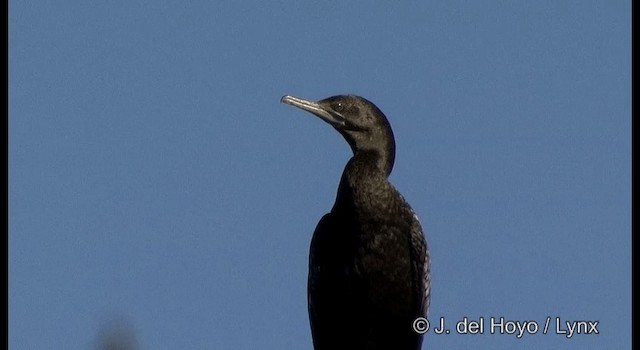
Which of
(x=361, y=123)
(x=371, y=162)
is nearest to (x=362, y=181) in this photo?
(x=371, y=162)

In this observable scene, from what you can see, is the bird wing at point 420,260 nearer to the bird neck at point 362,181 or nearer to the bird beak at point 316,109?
the bird neck at point 362,181

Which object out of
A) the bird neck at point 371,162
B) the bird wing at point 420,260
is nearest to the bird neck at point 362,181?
the bird neck at point 371,162

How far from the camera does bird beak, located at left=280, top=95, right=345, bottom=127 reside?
10.5 meters

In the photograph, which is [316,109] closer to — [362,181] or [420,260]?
[362,181]

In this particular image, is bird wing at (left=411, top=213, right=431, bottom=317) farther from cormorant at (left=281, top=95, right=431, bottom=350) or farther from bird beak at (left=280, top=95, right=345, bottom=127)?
bird beak at (left=280, top=95, right=345, bottom=127)

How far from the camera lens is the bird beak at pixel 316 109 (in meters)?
10.5

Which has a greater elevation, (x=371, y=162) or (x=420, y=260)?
(x=371, y=162)

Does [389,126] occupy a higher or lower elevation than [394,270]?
higher

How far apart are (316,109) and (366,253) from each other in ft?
3.65

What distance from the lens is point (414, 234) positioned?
34.2 ft

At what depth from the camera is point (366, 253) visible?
1023 cm
